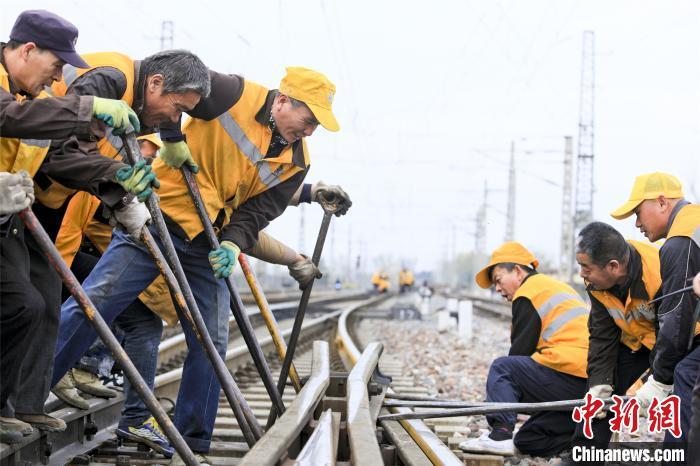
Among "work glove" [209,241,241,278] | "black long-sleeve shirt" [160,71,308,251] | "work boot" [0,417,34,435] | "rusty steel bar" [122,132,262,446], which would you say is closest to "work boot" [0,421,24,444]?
"work boot" [0,417,34,435]

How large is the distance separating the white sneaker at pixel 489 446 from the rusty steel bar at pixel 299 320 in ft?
3.29

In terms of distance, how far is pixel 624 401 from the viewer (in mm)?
4031

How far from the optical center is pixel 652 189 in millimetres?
4137

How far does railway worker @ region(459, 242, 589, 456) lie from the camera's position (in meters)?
4.46

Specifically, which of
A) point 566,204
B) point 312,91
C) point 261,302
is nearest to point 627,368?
point 261,302

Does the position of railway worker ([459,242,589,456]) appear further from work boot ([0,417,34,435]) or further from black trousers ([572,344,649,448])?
work boot ([0,417,34,435])

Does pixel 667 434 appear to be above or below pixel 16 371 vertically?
below

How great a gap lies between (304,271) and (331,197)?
46cm

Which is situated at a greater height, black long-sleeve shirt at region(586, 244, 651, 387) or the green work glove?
the green work glove

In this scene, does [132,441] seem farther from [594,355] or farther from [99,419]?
[594,355]

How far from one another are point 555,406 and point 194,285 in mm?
1850

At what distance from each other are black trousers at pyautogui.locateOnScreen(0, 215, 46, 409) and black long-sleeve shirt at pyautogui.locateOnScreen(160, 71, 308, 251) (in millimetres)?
908

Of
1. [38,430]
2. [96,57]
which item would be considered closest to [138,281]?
[38,430]

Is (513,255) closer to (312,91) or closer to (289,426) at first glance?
(312,91)
